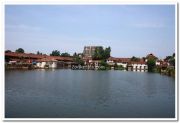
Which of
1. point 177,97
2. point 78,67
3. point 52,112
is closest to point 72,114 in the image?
point 52,112

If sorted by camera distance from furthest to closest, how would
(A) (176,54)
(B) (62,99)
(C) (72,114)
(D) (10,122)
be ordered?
(B) (62,99) < (C) (72,114) < (A) (176,54) < (D) (10,122)

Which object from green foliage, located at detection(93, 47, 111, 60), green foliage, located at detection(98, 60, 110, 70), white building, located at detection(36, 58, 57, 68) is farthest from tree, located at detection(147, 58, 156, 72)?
white building, located at detection(36, 58, 57, 68)

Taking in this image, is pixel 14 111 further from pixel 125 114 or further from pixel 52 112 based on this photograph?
pixel 125 114

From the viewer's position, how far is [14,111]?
5824 mm

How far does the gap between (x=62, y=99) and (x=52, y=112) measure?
1.56 meters

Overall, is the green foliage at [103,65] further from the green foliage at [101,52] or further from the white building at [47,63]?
the white building at [47,63]

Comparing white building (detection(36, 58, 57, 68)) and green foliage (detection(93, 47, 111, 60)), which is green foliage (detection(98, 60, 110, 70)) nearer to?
green foliage (detection(93, 47, 111, 60))

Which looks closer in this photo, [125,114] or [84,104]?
[125,114]

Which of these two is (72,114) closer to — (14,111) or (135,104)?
(14,111)

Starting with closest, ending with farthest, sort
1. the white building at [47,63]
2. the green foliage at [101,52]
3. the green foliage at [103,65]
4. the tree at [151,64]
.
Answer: the green foliage at [101,52] → the tree at [151,64] → the white building at [47,63] → the green foliage at [103,65]

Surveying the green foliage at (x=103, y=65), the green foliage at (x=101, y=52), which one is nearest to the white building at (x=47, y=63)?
the green foliage at (x=101, y=52)

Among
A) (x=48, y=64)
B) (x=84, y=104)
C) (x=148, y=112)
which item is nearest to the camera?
(x=148, y=112)

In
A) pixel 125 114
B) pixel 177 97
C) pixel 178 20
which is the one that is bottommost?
pixel 125 114
